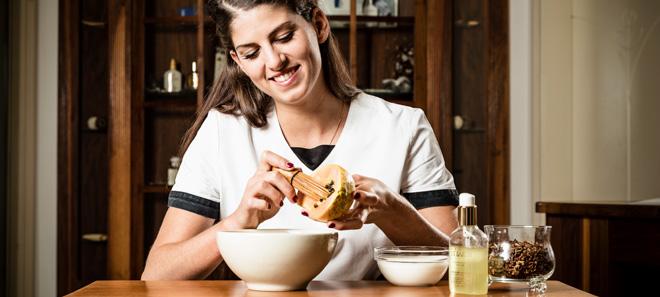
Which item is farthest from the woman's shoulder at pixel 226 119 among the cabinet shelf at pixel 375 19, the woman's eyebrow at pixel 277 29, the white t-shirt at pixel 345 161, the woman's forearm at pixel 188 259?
the cabinet shelf at pixel 375 19

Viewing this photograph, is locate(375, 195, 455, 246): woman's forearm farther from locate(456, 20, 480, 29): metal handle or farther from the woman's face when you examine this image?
locate(456, 20, 480, 29): metal handle

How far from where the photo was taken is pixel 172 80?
3830 millimetres

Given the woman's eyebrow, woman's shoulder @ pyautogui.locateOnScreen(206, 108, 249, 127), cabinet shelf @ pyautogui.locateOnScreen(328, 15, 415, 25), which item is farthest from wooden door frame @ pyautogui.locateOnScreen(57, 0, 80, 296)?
the woman's eyebrow

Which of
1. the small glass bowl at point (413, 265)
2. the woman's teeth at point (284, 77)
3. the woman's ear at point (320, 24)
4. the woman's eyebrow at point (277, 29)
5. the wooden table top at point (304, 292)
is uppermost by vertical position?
the woman's ear at point (320, 24)

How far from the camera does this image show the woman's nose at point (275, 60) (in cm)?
161

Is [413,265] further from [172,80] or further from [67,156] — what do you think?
[67,156]

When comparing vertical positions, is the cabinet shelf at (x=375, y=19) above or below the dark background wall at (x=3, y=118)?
above

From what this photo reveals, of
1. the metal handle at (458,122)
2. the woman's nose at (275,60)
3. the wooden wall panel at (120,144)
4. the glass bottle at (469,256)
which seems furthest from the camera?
the metal handle at (458,122)

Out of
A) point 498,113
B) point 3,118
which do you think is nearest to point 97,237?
point 3,118

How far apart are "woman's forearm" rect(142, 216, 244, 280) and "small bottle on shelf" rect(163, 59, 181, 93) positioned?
7.57 ft

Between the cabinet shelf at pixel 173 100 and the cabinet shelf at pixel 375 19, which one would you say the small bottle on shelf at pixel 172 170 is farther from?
the cabinet shelf at pixel 375 19

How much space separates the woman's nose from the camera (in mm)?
1609

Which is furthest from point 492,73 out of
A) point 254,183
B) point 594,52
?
point 254,183

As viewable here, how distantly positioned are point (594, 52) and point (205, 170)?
96.2 inches
